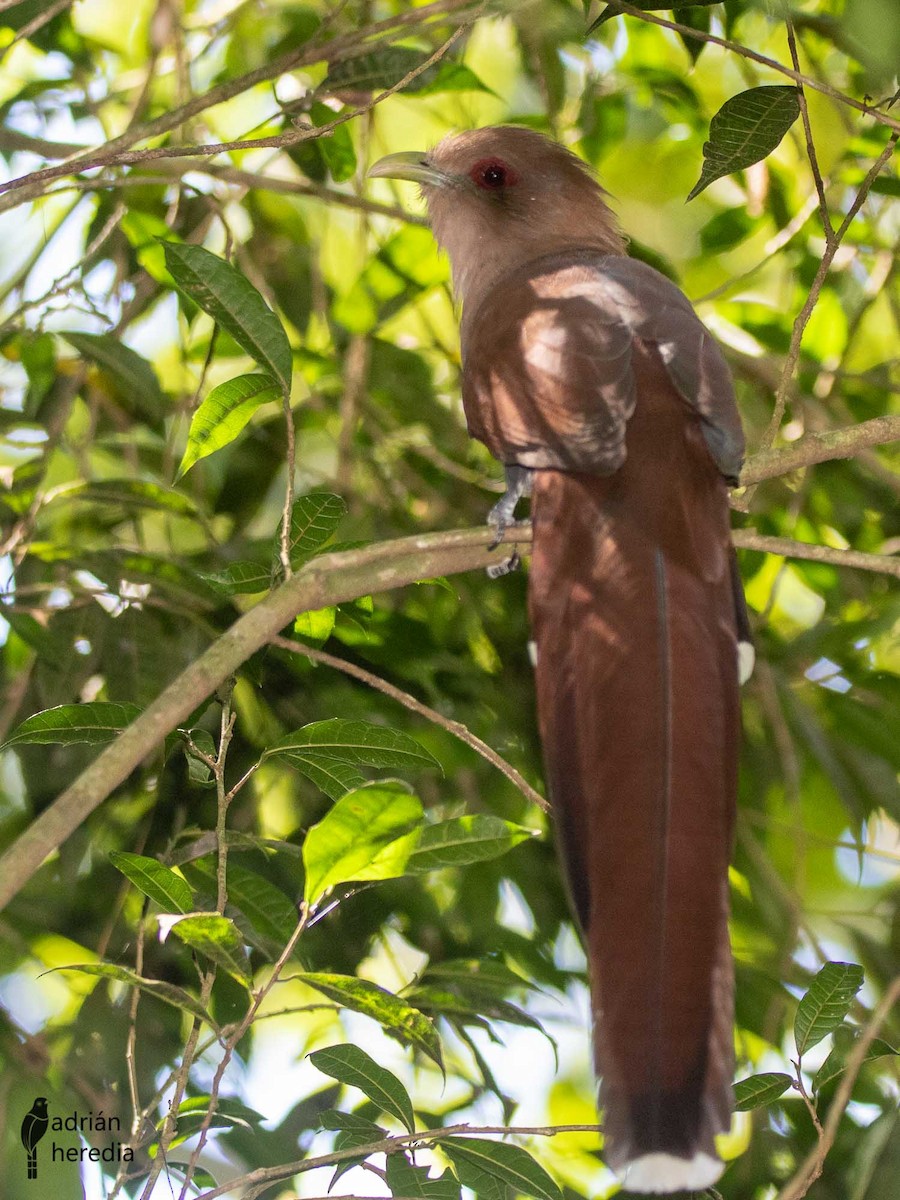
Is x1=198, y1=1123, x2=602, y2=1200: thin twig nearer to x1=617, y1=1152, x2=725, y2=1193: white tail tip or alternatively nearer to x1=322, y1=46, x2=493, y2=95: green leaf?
x1=617, y1=1152, x2=725, y2=1193: white tail tip

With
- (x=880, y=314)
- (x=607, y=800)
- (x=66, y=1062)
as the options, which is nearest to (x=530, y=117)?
(x=880, y=314)

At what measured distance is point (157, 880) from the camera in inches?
78.3

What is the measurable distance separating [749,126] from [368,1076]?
1843mm

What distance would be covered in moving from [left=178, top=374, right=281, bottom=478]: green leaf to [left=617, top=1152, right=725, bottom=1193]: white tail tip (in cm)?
131

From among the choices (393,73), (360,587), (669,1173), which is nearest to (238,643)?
(360,587)

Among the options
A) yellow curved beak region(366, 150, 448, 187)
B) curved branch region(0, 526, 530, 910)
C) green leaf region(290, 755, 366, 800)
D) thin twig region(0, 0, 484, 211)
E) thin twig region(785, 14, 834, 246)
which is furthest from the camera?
yellow curved beak region(366, 150, 448, 187)

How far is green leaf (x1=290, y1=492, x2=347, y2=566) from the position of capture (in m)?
2.34

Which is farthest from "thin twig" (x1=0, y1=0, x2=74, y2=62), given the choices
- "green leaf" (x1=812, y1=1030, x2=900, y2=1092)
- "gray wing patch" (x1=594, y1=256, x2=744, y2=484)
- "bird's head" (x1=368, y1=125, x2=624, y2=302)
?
"green leaf" (x1=812, y1=1030, x2=900, y2=1092)

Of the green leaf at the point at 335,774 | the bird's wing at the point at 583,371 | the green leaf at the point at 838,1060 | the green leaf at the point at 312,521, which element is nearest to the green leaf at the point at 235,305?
the green leaf at the point at 312,521

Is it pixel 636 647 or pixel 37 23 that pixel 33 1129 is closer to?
pixel 636 647

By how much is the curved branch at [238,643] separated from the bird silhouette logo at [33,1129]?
66 cm

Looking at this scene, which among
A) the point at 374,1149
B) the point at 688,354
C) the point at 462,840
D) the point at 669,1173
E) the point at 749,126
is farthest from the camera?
the point at 749,126

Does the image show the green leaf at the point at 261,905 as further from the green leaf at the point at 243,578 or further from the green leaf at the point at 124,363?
the green leaf at the point at 124,363

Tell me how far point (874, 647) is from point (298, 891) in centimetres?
164
